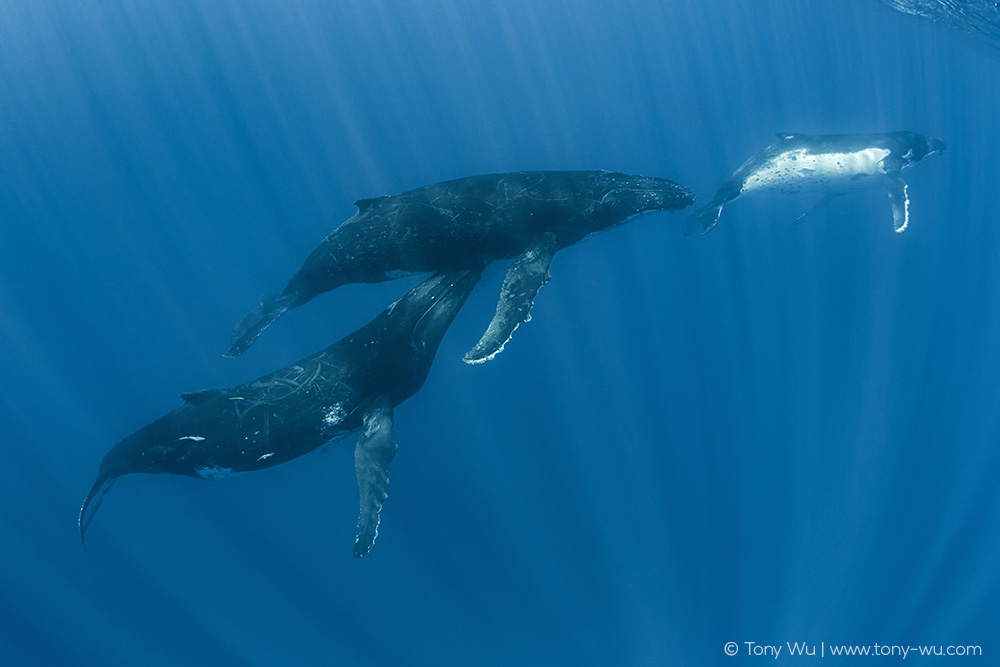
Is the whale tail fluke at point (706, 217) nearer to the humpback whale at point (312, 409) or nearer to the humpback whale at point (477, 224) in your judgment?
the humpback whale at point (477, 224)

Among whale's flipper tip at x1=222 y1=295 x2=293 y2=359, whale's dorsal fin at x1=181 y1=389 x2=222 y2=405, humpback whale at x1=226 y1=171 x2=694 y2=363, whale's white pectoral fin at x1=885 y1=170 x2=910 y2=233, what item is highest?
humpback whale at x1=226 y1=171 x2=694 y2=363

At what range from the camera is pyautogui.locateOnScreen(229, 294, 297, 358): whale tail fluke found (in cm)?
941

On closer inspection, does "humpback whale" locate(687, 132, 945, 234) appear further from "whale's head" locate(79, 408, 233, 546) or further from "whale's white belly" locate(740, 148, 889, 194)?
"whale's head" locate(79, 408, 233, 546)

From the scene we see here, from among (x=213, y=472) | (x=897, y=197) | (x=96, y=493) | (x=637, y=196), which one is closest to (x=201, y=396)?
(x=213, y=472)

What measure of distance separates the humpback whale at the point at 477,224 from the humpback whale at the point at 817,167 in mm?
6293

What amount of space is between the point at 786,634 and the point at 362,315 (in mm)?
11606

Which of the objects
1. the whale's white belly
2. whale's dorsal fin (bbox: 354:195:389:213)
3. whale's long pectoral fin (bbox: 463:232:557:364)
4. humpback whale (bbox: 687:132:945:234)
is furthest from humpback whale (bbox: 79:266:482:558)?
the whale's white belly

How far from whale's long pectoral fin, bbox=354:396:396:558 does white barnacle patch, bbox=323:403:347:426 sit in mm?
342

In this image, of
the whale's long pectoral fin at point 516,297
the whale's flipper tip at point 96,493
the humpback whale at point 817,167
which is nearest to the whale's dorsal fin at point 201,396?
the whale's flipper tip at point 96,493

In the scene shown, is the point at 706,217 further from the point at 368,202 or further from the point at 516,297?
the point at 368,202

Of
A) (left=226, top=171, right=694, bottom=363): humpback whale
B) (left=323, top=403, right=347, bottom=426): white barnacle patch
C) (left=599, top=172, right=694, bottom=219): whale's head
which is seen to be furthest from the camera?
(left=599, top=172, right=694, bottom=219): whale's head

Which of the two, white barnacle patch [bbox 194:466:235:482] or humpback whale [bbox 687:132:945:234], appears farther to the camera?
humpback whale [bbox 687:132:945:234]

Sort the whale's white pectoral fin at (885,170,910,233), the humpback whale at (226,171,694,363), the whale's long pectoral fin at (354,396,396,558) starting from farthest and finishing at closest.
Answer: the whale's white pectoral fin at (885,170,910,233) < the humpback whale at (226,171,694,363) < the whale's long pectoral fin at (354,396,396,558)

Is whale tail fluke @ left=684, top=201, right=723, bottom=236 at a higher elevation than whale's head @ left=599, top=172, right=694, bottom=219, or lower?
lower
